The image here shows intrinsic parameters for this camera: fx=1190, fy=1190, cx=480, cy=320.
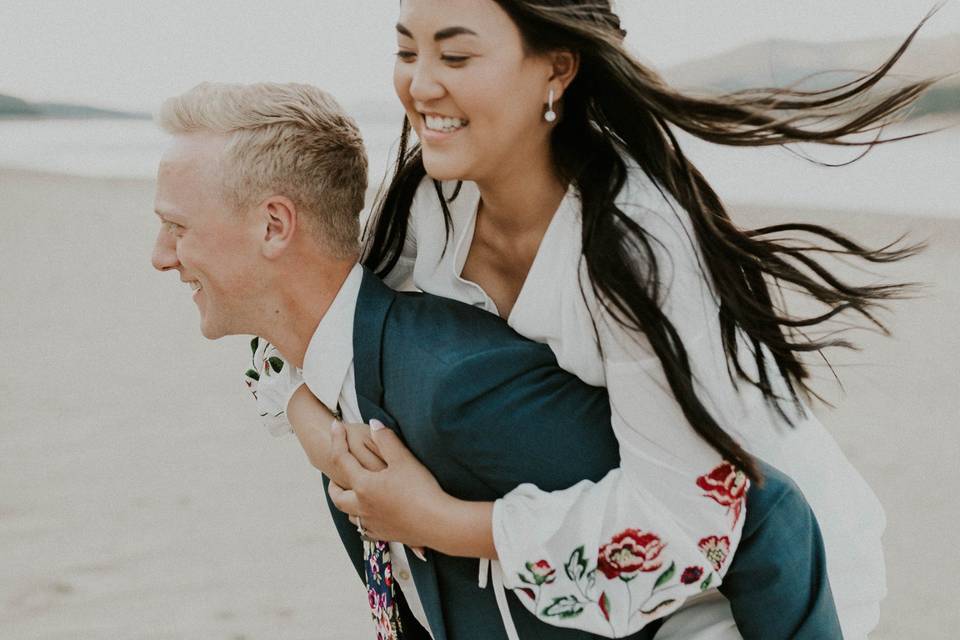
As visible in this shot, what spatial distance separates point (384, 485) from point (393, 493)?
0.02 metres

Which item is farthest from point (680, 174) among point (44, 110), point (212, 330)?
point (44, 110)

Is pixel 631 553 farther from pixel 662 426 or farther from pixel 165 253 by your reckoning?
pixel 165 253

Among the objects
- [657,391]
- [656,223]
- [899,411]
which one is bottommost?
[899,411]

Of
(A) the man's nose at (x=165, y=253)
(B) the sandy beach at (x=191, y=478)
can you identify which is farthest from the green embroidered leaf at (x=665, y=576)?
(B) the sandy beach at (x=191, y=478)

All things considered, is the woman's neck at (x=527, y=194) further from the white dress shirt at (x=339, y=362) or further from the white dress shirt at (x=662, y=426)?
the white dress shirt at (x=339, y=362)

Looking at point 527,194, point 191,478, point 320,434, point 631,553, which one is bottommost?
point 191,478

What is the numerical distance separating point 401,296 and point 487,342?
0.29 meters

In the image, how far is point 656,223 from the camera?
2137 mm

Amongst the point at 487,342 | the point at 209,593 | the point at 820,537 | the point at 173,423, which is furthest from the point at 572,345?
the point at 173,423

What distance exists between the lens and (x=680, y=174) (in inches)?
89.8

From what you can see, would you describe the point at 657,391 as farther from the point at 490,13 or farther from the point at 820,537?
the point at 490,13

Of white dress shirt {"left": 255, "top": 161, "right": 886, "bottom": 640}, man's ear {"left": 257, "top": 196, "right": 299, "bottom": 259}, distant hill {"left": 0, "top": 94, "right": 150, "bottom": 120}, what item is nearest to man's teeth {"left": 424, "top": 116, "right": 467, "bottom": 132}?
white dress shirt {"left": 255, "top": 161, "right": 886, "bottom": 640}

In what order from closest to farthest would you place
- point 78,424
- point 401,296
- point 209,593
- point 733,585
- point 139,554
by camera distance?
point 733,585
point 401,296
point 209,593
point 139,554
point 78,424

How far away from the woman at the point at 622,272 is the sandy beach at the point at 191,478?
1.76 metres
